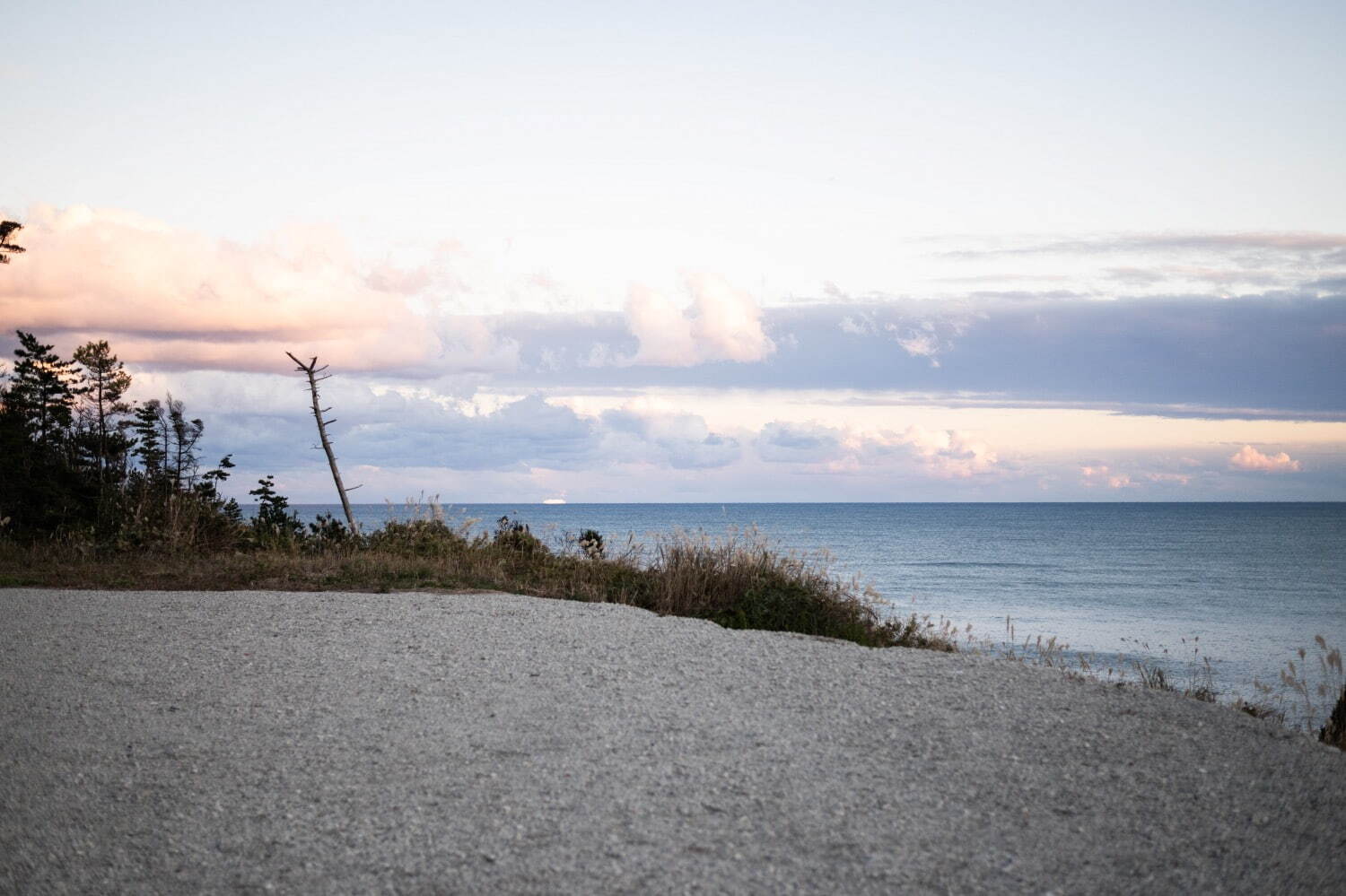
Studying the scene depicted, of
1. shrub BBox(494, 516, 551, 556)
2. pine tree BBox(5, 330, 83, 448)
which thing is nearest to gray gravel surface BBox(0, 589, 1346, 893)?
shrub BBox(494, 516, 551, 556)

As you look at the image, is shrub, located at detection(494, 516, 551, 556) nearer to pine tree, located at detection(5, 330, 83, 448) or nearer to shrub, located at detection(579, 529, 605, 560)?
shrub, located at detection(579, 529, 605, 560)

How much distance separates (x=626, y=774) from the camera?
15.9ft

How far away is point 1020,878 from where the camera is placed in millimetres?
3779

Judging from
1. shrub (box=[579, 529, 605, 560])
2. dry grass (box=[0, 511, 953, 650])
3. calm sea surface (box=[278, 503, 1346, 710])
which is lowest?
calm sea surface (box=[278, 503, 1346, 710])

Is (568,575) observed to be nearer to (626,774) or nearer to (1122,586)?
(626,774)

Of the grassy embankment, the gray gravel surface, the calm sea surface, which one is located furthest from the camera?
the calm sea surface

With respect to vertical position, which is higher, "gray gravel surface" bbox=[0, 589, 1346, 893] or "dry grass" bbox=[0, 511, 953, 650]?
"dry grass" bbox=[0, 511, 953, 650]

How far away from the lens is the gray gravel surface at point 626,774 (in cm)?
388

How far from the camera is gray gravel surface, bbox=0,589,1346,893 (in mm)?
3883

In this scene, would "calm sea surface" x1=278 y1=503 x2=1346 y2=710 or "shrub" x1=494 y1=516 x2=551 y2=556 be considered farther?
"calm sea surface" x1=278 y1=503 x2=1346 y2=710

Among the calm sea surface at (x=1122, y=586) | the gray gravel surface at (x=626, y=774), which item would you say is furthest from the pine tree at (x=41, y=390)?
the gray gravel surface at (x=626, y=774)

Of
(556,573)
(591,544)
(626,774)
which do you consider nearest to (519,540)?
(591,544)

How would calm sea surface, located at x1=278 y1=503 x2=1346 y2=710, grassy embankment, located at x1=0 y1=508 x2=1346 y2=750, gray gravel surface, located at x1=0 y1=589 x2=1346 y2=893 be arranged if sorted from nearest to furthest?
gray gravel surface, located at x1=0 y1=589 x2=1346 y2=893 → grassy embankment, located at x1=0 y1=508 x2=1346 y2=750 → calm sea surface, located at x1=278 y1=503 x2=1346 y2=710

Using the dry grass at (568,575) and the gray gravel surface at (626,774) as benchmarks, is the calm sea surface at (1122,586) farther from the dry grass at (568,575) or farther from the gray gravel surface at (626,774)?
the gray gravel surface at (626,774)
